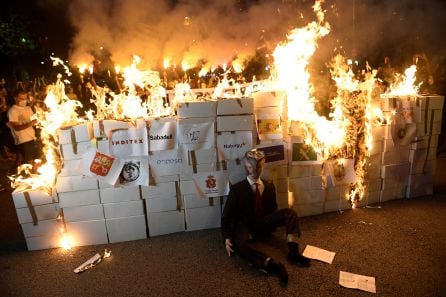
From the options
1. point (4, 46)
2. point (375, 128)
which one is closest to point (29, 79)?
point (4, 46)

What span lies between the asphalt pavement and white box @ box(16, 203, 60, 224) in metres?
0.53

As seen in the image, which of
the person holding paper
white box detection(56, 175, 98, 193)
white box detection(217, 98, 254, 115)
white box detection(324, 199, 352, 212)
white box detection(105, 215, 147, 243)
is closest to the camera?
the person holding paper

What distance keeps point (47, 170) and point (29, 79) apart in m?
10.5

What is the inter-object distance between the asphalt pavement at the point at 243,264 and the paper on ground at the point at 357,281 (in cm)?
6

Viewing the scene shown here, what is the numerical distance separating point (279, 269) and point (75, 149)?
342 cm

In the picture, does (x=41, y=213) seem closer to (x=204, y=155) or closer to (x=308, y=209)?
(x=204, y=155)

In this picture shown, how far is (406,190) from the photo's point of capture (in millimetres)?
6117

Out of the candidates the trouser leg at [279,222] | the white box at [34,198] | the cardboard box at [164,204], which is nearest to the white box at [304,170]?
the trouser leg at [279,222]

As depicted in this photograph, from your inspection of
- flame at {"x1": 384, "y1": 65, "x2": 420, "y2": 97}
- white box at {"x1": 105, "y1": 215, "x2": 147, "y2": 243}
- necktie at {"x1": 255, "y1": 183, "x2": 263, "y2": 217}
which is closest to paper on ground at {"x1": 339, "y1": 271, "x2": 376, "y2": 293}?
necktie at {"x1": 255, "y1": 183, "x2": 263, "y2": 217}

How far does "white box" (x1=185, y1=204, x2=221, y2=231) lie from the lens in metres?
5.24

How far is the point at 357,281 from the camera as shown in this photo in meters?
3.89

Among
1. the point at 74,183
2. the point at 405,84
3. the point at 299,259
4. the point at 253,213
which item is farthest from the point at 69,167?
the point at 405,84

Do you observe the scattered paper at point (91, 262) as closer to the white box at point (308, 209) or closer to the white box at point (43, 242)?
the white box at point (43, 242)

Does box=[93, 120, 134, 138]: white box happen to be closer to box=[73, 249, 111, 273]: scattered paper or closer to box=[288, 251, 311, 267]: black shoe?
box=[73, 249, 111, 273]: scattered paper
